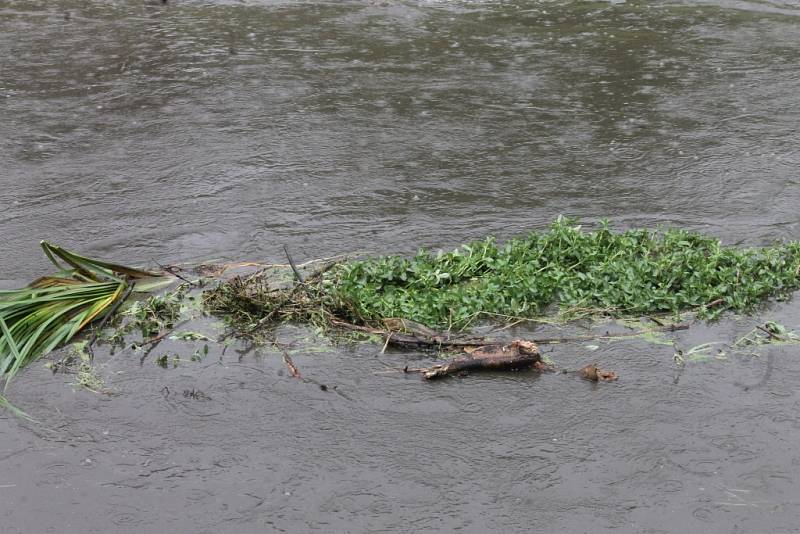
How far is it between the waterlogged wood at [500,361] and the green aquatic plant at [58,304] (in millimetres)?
1821

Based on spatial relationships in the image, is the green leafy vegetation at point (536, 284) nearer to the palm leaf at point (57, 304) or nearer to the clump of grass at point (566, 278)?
the clump of grass at point (566, 278)

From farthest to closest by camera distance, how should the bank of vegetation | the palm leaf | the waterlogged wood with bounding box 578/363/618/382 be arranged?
the bank of vegetation
the palm leaf
the waterlogged wood with bounding box 578/363/618/382

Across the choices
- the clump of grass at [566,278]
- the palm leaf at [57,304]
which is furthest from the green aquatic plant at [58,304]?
the clump of grass at [566,278]

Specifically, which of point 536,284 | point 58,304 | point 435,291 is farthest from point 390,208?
point 58,304

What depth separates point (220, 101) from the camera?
8.41 m

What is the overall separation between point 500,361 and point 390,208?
212 cm

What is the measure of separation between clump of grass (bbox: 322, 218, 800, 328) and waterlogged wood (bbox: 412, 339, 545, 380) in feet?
1.17

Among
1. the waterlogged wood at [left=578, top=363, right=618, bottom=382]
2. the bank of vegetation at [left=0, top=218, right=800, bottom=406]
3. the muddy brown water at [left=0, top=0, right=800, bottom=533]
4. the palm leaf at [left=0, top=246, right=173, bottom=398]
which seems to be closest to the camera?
the muddy brown water at [left=0, top=0, right=800, bottom=533]

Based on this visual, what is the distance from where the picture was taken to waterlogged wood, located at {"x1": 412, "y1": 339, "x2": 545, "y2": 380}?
449 centimetres

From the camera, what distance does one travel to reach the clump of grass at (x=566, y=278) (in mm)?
4965

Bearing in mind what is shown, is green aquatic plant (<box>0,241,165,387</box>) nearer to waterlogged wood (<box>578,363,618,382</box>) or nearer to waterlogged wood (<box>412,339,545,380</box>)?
waterlogged wood (<box>412,339,545,380</box>)

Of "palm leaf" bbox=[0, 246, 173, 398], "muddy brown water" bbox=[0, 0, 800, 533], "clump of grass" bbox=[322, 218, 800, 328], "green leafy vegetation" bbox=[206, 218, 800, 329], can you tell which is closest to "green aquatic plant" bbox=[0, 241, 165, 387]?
"palm leaf" bbox=[0, 246, 173, 398]

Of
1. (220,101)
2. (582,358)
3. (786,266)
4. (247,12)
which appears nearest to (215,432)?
(582,358)

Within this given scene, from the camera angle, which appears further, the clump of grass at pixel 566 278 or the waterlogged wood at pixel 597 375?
the clump of grass at pixel 566 278
